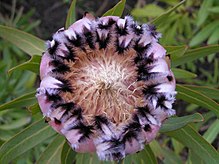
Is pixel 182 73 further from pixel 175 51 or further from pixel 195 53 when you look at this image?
pixel 175 51

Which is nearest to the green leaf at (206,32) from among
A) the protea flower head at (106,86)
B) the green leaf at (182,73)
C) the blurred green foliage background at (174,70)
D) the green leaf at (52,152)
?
the blurred green foliage background at (174,70)

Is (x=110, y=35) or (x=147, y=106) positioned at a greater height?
(x=110, y=35)

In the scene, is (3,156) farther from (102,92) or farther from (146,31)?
(146,31)

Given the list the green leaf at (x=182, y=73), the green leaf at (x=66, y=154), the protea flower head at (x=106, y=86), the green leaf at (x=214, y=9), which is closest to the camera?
the protea flower head at (x=106, y=86)

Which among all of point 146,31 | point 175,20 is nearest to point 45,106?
point 146,31

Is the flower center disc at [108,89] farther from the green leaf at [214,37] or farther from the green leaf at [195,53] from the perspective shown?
the green leaf at [214,37]

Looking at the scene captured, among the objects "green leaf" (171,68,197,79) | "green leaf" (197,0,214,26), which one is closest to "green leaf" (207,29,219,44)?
"green leaf" (197,0,214,26)
